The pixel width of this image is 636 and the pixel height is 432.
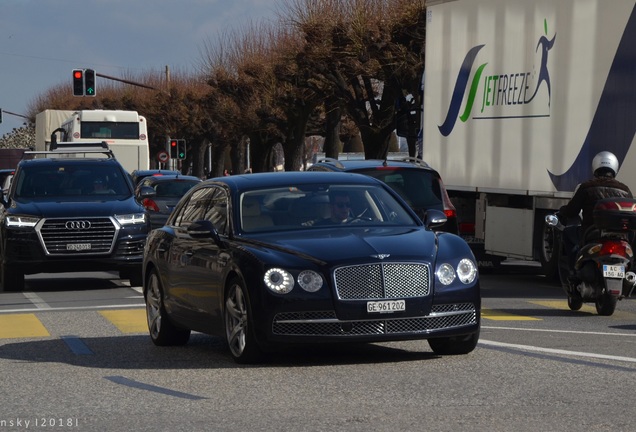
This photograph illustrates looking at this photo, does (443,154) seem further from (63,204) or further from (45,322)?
(45,322)

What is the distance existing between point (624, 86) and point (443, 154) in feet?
21.0

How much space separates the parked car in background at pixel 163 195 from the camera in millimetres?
31969

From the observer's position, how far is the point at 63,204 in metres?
20.6

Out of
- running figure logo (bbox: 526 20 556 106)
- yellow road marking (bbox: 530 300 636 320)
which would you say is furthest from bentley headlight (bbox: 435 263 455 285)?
running figure logo (bbox: 526 20 556 106)

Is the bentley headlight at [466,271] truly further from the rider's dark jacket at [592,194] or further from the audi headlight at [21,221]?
the audi headlight at [21,221]

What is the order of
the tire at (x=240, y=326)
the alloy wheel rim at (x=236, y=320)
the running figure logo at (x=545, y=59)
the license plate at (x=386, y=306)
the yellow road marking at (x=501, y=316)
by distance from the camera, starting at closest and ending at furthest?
1. the license plate at (x=386, y=306)
2. the tire at (x=240, y=326)
3. the alloy wheel rim at (x=236, y=320)
4. the yellow road marking at (x=501, y=316)
5. the running figure logo at (x=545, y=59)

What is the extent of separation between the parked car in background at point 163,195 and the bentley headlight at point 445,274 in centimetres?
2113

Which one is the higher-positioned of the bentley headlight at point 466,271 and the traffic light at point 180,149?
the bentley headlight at point 466,271

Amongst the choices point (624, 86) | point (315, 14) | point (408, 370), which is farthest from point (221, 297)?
point (315, 14)

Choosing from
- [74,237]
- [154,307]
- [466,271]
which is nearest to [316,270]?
[466,271]

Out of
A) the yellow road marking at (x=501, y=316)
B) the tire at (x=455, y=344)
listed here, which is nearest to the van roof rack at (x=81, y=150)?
the yellow road marking at (x=501, y=316)

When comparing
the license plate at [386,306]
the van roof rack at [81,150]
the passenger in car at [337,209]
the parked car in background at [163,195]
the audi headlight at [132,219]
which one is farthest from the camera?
the parked car in background at [163,195]

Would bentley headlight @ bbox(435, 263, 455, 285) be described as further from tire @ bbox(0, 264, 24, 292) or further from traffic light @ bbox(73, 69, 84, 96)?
traffic light @ bbox(73, 69, 84, 96)

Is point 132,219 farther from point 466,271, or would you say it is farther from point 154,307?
point 466,271
